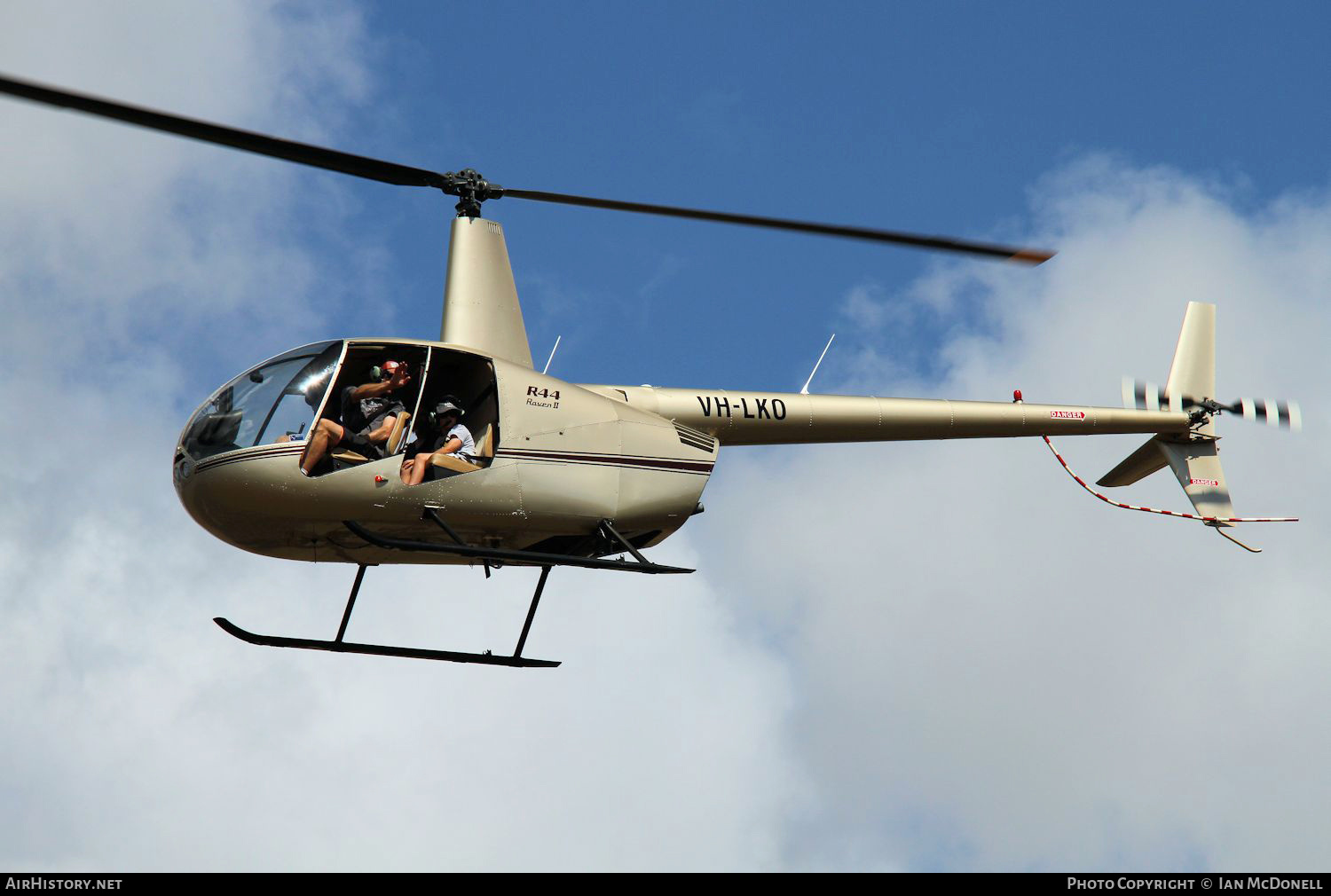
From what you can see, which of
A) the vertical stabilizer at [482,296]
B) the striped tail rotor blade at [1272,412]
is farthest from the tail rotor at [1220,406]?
the vertical stabilizer at [482,296]

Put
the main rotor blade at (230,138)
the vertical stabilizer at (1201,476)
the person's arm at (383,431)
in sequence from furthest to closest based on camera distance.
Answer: the vertical stabilizer at (1201,476) → the person's arm at (383,431) → the main rotor blade at (230,138)

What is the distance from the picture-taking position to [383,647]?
17047mm

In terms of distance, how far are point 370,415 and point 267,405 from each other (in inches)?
40.5

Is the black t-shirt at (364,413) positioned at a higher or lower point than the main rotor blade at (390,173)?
lower

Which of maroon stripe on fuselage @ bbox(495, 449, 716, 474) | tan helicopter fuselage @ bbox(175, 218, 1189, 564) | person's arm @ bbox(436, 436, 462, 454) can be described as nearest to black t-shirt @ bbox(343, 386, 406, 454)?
tan helicopter fuselage @ bbox(175, 218, 1189, 564)

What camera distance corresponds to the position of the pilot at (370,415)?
1584cm

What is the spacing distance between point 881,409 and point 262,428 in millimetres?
8136

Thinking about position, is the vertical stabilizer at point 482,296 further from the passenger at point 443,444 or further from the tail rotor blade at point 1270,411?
the tail rotor blade at point 1270,411

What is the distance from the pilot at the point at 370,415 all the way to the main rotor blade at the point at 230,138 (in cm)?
232

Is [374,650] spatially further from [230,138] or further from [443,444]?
[230,138]

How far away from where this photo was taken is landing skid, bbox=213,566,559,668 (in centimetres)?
1675

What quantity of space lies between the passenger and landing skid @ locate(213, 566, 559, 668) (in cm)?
195

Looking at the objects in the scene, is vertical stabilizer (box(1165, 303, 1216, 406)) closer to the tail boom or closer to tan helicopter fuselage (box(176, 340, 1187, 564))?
the tail boom

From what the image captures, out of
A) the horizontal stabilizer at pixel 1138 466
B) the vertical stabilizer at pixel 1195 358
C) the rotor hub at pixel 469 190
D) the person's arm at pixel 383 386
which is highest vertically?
the vertical stabilizer at pixel 1195 358
